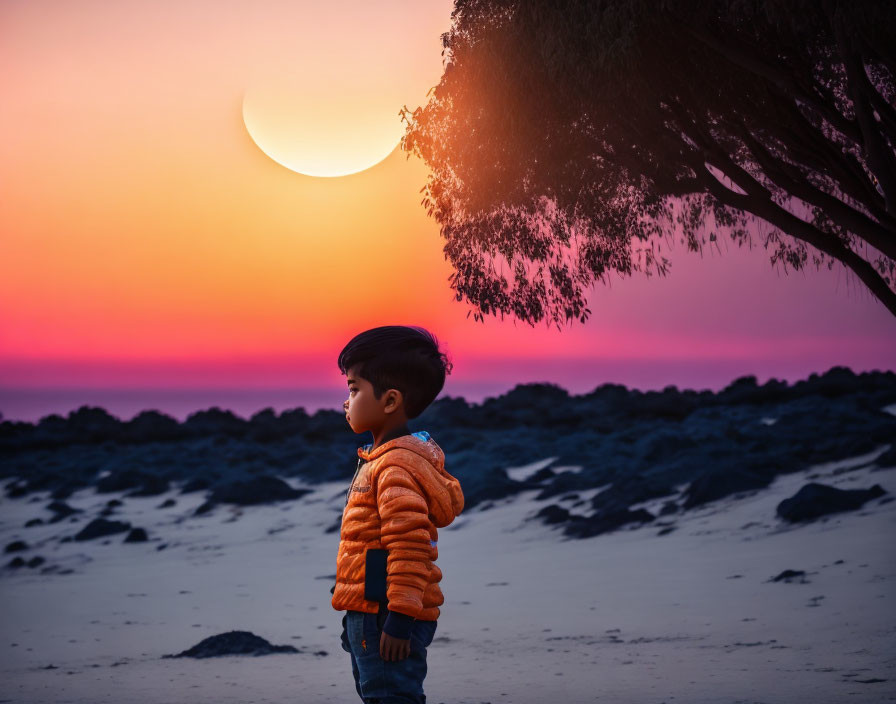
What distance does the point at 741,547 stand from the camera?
49.1ft

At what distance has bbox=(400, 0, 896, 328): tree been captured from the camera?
9.77 meters

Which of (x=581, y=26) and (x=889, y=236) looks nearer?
(x=581, y=26)

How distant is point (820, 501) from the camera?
15805 millimetres

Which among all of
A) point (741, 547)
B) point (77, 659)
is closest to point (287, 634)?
point (77, 659)

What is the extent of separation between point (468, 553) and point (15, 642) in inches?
299

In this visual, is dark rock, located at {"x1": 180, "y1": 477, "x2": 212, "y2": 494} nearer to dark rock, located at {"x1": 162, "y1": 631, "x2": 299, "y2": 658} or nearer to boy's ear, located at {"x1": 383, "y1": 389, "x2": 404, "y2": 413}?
dark rock, located at {"x1": 162, "y1": 631, "x2": 299, "y2": 658}

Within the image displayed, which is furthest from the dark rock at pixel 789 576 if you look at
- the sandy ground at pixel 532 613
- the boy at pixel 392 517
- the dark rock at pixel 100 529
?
the dark rock at pixel 100 529

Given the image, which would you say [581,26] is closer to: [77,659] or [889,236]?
[889,236]

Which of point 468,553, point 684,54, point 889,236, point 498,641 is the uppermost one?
point 684,54

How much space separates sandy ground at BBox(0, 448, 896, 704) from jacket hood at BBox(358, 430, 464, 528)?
4.12 metres

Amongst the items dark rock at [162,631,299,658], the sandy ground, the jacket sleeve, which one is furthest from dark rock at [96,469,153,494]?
the jacket sleeve

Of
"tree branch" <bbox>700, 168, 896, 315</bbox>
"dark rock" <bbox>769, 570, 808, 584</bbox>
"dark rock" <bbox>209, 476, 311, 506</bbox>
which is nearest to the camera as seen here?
"tree branch" <bbox>700, 168, 896, 315</bbox>

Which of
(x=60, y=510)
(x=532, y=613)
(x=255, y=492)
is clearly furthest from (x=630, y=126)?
(x=60, y=510)

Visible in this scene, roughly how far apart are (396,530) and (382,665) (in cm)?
56
